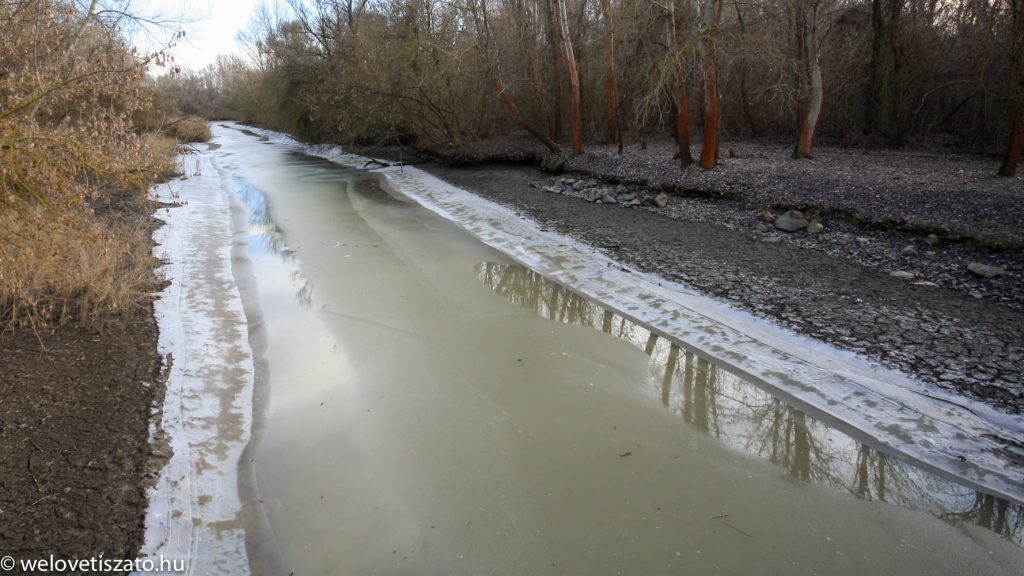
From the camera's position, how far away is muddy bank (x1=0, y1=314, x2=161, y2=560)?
361 centimetres

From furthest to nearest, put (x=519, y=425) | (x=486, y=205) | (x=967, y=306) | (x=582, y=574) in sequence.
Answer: (x=486, y=205) < (x=967, y=306) < (x=519, y=425) < (x=582, y=574)

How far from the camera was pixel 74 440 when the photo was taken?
175 inches

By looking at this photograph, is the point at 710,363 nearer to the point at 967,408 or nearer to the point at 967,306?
the point at 967,408

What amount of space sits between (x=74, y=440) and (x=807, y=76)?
1526 centimetres

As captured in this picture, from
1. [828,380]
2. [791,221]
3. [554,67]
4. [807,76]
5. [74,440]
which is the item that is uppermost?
[554,67]

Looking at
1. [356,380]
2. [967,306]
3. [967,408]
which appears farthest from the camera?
[967,306]

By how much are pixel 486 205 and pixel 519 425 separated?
9.73 metres

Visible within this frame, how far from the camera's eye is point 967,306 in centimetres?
652

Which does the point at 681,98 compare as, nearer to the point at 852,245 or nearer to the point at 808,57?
the point at 808,57

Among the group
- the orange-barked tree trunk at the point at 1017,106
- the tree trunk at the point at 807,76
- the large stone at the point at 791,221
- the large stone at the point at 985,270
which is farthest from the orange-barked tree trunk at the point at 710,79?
the large stone at the point at 985,270

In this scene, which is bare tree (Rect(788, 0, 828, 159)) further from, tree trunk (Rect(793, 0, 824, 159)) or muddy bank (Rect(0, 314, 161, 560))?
muddy bank (Rect(0, 314, 161, 560))

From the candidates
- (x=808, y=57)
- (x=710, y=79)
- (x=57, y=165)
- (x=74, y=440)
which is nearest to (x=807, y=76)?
(x=808, y=57)

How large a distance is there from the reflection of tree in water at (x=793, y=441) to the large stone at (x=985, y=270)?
12.0ft

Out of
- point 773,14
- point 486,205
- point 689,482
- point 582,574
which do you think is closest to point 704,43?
point 773,14
